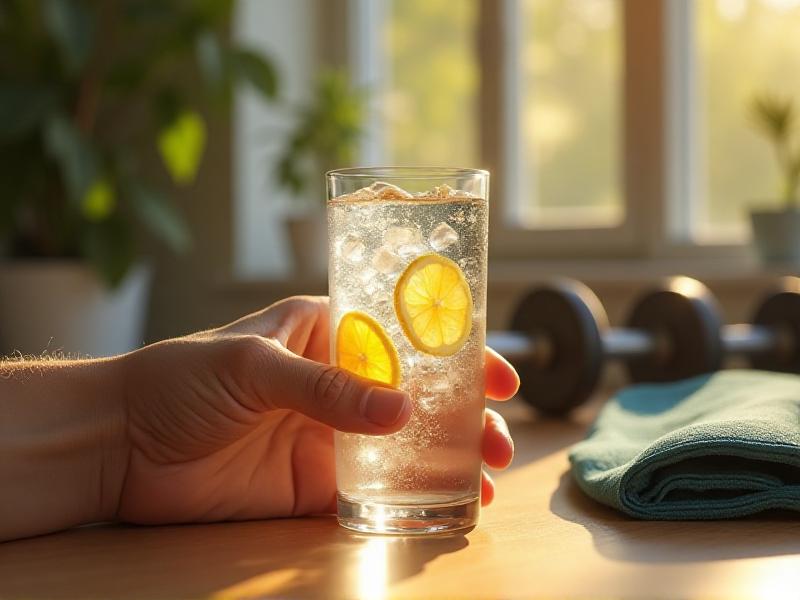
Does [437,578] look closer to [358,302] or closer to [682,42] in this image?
[358,302]

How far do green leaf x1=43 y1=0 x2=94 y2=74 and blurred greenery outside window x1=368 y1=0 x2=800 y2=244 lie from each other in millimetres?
954

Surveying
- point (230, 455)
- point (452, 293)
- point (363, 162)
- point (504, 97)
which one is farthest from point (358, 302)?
point (363, 162)

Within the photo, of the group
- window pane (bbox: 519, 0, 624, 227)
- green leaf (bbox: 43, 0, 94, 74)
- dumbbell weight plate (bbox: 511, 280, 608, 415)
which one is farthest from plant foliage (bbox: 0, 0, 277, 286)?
dumbbell weight plate (bbox: 511, 280, 608, 415)

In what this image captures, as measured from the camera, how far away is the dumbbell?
193 centimetres

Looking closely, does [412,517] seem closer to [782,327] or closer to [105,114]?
[782,327]

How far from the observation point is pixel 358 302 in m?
0.95

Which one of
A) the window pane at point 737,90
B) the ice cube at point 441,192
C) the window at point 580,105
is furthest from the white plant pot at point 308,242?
the ice cube at point 441,192

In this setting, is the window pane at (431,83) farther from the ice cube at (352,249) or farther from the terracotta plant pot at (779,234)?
the ice cube at (352,249)

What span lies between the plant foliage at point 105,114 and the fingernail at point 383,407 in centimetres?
261

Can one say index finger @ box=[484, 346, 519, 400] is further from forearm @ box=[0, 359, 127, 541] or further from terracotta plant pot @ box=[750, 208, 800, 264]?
terracotta plant pot @ box=[750, 208, 800, 264]

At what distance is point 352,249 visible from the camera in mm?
956

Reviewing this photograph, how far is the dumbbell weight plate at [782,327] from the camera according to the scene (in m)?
2.12

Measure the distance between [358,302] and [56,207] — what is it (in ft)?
10.1

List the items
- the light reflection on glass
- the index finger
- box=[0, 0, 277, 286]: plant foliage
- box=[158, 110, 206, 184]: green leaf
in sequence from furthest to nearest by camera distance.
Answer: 1. box=[158, 110, 206, 184]: green leaf
2. box=[0, 0, 277, 286]: plant foliage
3. the index finger
4. the light reflection on glass
